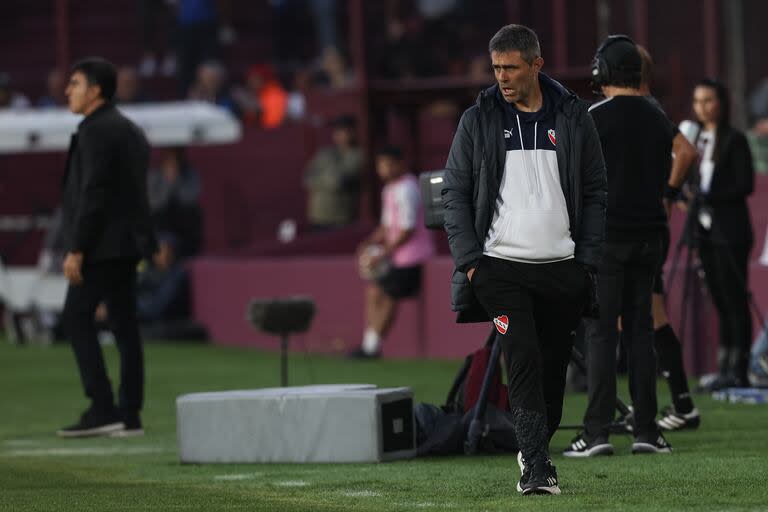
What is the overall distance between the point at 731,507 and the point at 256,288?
44.2 ft

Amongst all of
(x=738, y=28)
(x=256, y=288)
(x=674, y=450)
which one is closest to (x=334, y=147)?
(x=256, y=288)

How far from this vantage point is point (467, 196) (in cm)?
786

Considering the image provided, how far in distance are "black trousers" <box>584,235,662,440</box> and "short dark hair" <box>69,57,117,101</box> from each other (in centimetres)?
345

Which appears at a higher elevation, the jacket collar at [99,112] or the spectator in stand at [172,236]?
the jacket collar at [99,112]

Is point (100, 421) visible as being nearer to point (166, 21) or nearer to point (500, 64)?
point (500, 64)

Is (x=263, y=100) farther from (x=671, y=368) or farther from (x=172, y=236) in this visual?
(x=671, y=368)

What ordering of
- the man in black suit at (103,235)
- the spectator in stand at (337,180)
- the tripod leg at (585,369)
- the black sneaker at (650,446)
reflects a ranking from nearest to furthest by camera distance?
1. the black sneaker at (650,446)
2. the tripod leg at (585,369)
3. the man in black suit at (103,235)
4. the spectator in stand at (337,180)

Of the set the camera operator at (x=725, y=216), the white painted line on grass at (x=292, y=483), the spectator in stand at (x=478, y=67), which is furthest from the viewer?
the spectator in stand at (x=478, y=67)

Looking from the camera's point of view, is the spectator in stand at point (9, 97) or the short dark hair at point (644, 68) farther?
the spectator in stand at point (9, 97)

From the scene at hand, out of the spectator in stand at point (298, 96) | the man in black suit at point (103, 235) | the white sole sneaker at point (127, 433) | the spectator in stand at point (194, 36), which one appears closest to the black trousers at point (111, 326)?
Answer: the man in black suit at point (103, 235)

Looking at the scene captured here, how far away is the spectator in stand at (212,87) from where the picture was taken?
24844mm

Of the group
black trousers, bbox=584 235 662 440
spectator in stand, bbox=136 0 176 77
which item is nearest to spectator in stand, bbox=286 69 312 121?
spectator in stand, bbox=136 0 176 77

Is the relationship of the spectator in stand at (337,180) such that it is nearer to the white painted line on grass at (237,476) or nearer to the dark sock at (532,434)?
the white painted line on grass at (237,476)

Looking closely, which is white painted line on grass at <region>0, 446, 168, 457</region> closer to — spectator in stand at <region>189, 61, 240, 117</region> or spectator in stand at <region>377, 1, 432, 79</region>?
spectator in stand at <region>377, 1, 432, 79</region>
